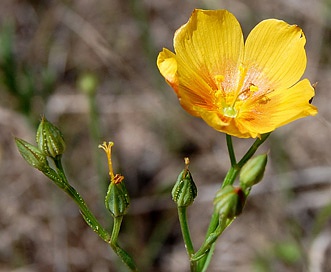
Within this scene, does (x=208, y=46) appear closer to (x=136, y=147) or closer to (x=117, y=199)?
(x=117, y=199)

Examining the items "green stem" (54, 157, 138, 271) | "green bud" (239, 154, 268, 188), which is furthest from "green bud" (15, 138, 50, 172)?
"green bud" (239, 154, 268, 188)

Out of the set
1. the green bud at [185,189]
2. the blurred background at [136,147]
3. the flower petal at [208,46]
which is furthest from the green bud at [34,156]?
the blurred background at [136,147]

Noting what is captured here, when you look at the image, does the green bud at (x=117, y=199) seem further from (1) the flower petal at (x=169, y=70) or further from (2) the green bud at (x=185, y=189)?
(1) the flower petal at (x=169, y=70)

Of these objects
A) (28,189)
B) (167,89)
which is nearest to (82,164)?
(28,189)

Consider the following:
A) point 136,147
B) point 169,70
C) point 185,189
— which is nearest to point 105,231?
point 185,189

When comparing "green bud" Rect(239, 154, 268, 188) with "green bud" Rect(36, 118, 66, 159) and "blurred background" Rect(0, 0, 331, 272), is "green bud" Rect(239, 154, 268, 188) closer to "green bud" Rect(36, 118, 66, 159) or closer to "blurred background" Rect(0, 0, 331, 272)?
"green bud" Rect(36, 118, 66, 159)

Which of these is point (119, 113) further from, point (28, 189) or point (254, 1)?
point (254, 1)
